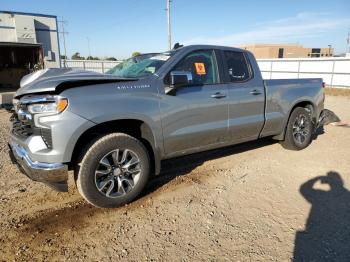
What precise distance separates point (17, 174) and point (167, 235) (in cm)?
290

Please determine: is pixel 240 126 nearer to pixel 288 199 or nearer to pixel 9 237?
pixel 288 199

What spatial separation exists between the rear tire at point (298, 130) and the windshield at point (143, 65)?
2.82 meters

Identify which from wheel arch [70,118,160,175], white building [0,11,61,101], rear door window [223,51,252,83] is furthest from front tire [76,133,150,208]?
white building [0,11,61,101]

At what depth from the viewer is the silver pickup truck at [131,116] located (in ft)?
10.6

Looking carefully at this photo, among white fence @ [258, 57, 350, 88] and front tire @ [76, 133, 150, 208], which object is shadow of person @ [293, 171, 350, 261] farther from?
white fence @ [258, 57, 350, 88]

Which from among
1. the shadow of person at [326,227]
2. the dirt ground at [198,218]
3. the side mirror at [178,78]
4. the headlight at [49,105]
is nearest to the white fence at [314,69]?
the dirt ground at [198,218]

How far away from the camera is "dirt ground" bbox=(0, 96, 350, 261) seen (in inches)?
112

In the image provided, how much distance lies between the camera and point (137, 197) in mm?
3916

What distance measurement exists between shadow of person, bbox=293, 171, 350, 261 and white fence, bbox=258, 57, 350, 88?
1831cm

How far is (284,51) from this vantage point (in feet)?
219

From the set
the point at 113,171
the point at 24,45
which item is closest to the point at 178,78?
the point at 113,171

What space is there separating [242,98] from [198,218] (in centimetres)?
207

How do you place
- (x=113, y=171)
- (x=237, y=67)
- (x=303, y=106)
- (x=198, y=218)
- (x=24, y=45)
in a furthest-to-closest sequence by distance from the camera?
(x=24, y=45) → (x=303, y=106) → (x=237, y=67) → (x=113, y=171) → (x=198, y=218)

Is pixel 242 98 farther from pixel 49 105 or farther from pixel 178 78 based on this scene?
pixel 49 105
